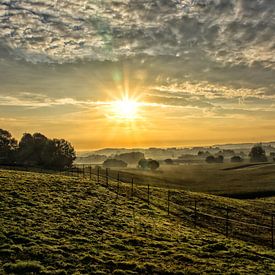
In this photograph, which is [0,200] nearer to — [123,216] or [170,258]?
[123,216]

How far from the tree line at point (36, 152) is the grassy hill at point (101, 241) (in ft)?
218

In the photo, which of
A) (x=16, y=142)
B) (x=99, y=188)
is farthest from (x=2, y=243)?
(x=16, y=142)

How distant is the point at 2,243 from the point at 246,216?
37863mm

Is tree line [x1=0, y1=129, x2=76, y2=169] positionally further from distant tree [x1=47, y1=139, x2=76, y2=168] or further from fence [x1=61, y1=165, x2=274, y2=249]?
fence [x1=61, y1=165, x2=274, y2=249]

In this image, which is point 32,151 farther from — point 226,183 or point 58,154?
point 226,183

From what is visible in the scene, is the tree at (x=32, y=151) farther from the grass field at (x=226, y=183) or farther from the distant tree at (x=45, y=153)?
the grass field at (x=226, y=183)

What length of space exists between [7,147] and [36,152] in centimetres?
1059

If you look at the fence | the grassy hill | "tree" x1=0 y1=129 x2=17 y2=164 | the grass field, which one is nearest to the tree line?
"tree" x1=0 y1=129 x2=17 y2=164

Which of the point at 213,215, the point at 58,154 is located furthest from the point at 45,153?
the point at 213,215

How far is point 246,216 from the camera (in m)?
50.5

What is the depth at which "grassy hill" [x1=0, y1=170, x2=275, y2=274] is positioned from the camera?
2134 cm

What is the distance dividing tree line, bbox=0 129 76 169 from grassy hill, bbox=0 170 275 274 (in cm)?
6631

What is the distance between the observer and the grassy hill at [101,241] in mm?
21344

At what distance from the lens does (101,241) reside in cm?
2661
